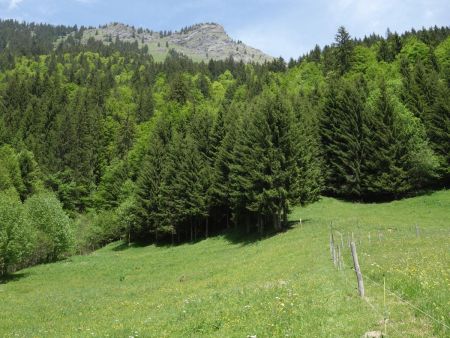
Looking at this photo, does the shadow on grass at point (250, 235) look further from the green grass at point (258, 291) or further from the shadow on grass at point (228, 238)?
the green grass at point (258, 291)

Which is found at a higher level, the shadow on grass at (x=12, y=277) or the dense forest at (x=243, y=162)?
the dense forest at (x=243, y=162)

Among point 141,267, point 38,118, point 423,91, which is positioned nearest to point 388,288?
point 141,267

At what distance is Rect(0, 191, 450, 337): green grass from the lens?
11.3 metres

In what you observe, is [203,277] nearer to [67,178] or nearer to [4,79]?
[67,178]

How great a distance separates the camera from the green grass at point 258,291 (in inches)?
445

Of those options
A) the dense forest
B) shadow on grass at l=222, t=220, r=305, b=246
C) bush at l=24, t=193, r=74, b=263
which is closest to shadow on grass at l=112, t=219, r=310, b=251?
shadow on grass at l=222, t=220, r=305, b=246

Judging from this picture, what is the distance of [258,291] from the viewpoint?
56.2 feet

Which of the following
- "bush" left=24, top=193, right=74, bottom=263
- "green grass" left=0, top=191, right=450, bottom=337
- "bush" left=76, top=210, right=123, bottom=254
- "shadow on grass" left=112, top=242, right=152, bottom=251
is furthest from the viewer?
"bush" left=76, top=210, right=123, bottom=254

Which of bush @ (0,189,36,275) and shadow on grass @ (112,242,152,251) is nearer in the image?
bush @ (0,189,36,275)

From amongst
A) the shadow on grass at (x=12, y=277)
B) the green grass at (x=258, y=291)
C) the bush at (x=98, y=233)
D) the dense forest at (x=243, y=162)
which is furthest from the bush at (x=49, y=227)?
the bush at (x=98, y=233)

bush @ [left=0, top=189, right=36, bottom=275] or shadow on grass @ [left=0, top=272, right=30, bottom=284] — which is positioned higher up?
bush @ [left=0, top=189, right=36, bottom=275]

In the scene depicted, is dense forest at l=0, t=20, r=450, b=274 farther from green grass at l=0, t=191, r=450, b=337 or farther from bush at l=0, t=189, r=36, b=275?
green grass at l=0, t=191, r=450, b=337

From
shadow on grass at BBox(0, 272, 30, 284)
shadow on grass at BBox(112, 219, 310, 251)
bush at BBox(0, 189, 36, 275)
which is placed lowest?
shadow on grass at BBox(0, 272, 30, 284)

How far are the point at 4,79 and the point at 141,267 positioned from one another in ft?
533
